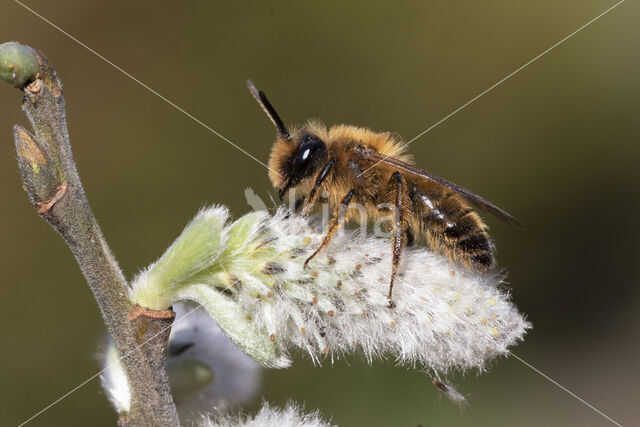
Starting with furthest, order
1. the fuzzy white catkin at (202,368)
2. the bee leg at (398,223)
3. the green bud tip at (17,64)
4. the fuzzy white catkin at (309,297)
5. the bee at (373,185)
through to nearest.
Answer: the bee at (373,185) < the fuzzy white catkin at (202,368) < the bee leg at (398,223) < the fuzzy white catkin at (309,297) < the green bud tip at (17,64)

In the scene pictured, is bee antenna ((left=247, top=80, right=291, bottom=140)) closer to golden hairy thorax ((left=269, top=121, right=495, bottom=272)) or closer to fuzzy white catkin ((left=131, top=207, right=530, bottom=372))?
golden hairy thorax ((left=269, top=121, right=495, bottom=272))

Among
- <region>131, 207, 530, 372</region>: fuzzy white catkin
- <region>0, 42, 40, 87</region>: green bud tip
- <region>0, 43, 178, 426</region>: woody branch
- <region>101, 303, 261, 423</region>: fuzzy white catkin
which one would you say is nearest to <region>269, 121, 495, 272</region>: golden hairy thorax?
<region>131, 207, 530, 372</region>: fuzzy white catkin

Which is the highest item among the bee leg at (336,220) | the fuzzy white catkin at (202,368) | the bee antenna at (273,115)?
the bee antenna at (273,115)

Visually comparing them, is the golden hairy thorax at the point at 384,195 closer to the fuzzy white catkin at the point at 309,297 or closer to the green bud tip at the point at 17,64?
the fuzzy white catkin at the point at 309,297

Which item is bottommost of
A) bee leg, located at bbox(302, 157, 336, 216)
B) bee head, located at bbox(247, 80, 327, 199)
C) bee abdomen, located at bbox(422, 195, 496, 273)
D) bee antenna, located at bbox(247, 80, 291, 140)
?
bee abdomen, located at bbox(422, 195, 496, 273)

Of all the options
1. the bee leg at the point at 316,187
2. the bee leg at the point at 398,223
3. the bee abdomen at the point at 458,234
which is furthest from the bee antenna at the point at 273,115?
the bee abdomen at the point at 458,234

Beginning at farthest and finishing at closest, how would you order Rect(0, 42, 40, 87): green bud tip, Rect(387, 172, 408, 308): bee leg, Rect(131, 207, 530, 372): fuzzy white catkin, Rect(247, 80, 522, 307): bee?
Rect(247, 80, 522, 307): bee
Rect(387, 172, 408, 308): bee leg
Rect(131, 207, 530, 372): fuzzy white catkin
Rect(0, 42, 40, 87): green bud tip

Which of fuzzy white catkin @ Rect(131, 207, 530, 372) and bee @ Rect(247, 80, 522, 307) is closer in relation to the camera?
fuzzy white catkin @ Rect(131, 207, 530, 372)
